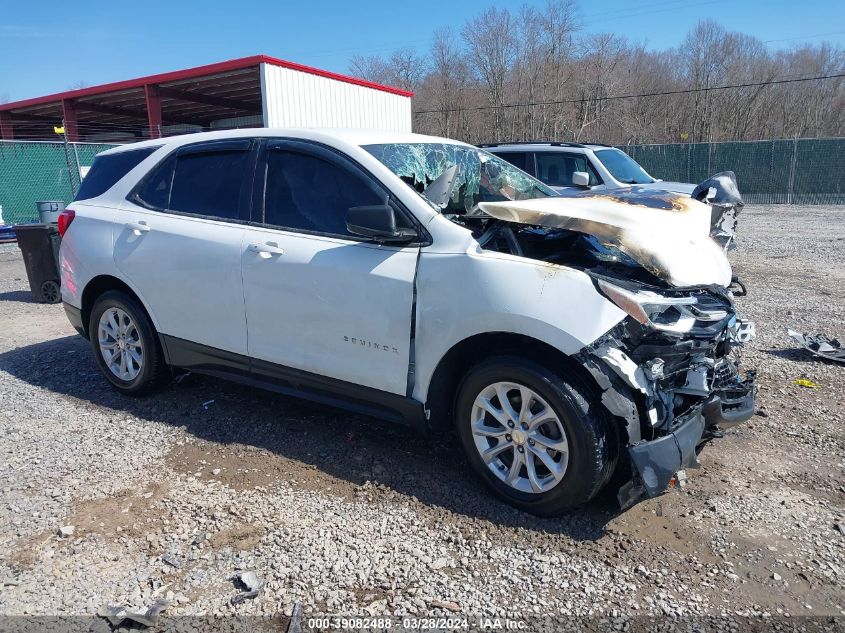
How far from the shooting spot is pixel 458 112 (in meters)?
46.8

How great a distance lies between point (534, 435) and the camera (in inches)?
125

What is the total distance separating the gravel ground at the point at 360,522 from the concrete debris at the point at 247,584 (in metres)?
0.03

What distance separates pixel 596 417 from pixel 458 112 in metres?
46.6

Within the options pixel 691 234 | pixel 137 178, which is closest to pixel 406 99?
pixel 137 178

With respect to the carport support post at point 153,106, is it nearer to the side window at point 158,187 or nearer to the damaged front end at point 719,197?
the side window at point 158,187

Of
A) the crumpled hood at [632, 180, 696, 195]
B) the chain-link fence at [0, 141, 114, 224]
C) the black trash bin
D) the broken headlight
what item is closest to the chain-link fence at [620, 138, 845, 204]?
the crumpled hood at [632, 180, 696, 195]

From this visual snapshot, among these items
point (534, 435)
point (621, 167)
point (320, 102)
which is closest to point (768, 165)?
point (621, 167)

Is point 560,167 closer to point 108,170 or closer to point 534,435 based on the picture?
point 108,170

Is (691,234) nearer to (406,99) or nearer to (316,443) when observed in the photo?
(316,443)

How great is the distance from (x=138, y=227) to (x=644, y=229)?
3511mm

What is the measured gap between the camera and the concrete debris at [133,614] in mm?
2541

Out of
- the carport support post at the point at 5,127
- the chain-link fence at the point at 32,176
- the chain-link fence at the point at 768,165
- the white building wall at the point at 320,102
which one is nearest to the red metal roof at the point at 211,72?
the white building wall at the point at 320,102

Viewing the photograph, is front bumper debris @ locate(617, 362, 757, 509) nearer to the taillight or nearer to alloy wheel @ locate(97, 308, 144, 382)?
alloy wheel @ locate(97, 308, 144, 382)

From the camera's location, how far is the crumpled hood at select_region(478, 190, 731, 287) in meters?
3.17
